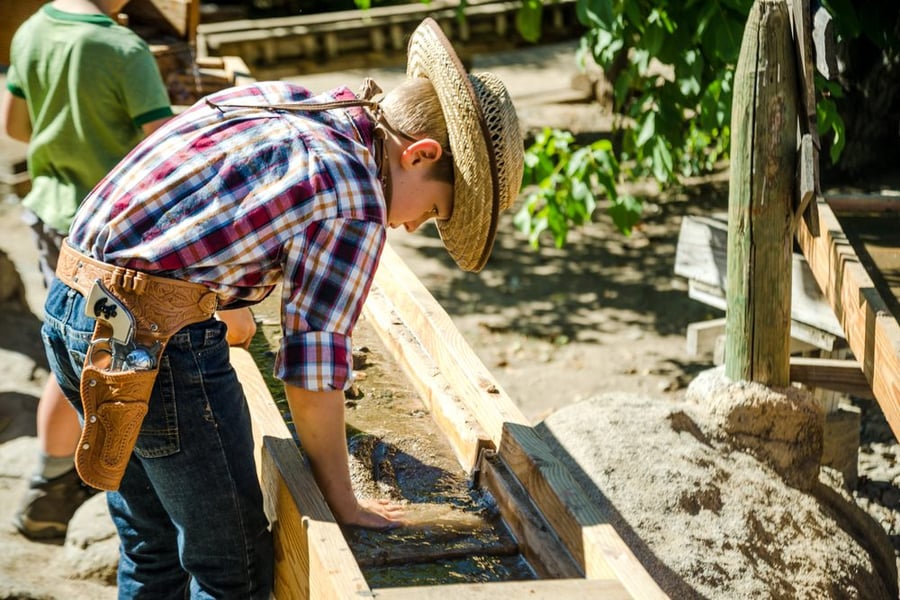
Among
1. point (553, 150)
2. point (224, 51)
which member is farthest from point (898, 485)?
point (224, 51)

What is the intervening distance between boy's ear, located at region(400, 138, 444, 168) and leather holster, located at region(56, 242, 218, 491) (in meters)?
0.49

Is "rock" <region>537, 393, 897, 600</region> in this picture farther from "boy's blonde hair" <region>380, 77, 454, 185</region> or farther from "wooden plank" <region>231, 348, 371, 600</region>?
"boy's blonde hair" <region>380, 77, 454, 185</region>

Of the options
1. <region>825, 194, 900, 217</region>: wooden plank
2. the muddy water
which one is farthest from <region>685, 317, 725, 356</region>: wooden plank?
the muddy water

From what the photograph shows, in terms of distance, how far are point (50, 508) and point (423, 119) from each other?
2.53m

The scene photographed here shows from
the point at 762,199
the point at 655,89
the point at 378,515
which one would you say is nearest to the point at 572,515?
the point at 378,515

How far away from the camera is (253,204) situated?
214 cm

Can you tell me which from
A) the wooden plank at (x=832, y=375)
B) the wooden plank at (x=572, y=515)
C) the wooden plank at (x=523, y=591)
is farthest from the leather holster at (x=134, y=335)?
the wooden plank at (x=832, y=375)

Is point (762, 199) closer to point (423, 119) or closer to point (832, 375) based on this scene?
point (832, 375)

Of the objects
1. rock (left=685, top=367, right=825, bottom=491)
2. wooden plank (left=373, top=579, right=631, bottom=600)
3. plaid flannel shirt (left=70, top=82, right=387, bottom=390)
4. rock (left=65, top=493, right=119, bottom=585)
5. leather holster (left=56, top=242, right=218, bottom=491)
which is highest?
plaid flannel shirt (left=70, top=82, right=387, bottom=390)

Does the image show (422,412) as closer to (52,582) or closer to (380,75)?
(52,582)

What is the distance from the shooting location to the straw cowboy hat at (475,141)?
234 centimetres

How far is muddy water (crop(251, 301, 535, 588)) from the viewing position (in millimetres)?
2531

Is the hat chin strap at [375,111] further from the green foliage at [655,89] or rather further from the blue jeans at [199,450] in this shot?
the green foliage at [655,89]

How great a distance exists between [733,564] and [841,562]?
0.49 m
